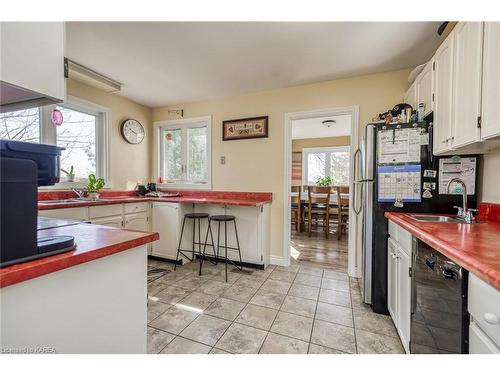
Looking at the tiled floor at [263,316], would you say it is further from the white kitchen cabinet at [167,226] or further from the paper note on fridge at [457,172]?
the paper note on fridge at [457,172]

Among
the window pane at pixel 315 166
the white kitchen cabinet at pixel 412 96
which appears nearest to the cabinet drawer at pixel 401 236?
the white kitchen cabinet at pixel 412 96

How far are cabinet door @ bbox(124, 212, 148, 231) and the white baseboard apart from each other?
1.82m

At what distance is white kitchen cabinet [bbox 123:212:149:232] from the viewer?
115 inches

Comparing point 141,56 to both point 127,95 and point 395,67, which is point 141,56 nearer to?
point 127,95

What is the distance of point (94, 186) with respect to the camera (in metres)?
2.92

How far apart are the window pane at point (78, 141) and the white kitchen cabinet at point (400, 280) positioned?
361cm

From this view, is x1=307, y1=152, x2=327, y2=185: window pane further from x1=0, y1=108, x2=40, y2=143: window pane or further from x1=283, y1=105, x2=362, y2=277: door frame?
x1=0, y1=108, x2=40, y2=143: window pane

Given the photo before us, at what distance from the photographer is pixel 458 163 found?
1.78 m

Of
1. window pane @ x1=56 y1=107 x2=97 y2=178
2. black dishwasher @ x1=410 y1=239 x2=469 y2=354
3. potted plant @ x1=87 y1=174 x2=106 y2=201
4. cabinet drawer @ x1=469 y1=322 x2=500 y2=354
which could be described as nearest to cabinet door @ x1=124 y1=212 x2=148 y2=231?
potted plant @ x1=87 y1=174 x2=106 y2=201

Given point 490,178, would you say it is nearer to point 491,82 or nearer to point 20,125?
point 491,82

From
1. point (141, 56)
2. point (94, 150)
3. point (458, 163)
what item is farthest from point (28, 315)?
point (94, 150)

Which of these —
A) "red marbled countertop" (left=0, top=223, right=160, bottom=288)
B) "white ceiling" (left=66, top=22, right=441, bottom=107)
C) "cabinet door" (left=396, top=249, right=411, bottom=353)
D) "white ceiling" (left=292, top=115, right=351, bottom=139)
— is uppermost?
"white ceiling" (left=292, top=115, right=351, bottom=139)

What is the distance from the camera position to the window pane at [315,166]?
255 inches

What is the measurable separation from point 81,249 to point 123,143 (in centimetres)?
309
